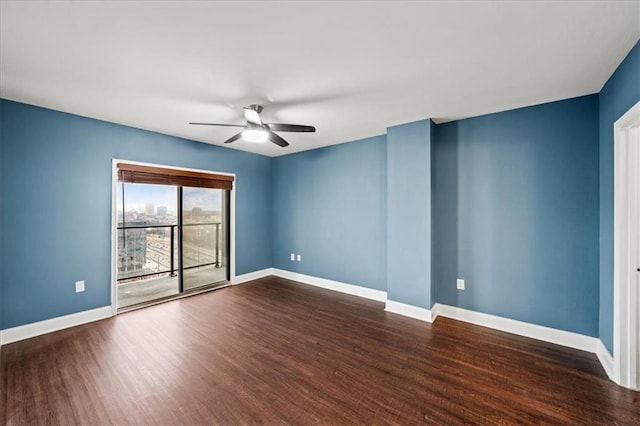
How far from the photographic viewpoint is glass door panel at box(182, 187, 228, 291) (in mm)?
4562

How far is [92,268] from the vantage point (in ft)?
10.9

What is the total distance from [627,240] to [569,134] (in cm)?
125

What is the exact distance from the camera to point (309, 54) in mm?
1943

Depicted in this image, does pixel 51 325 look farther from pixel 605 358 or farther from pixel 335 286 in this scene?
pixel 605 358

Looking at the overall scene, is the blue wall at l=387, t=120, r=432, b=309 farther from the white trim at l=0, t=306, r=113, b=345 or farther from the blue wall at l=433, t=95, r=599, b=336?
the white trim at l=0, t=306, r=113, b=345

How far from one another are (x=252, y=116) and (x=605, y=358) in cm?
399

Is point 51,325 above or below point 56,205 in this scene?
below

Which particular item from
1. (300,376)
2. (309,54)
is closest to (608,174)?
(309,54)

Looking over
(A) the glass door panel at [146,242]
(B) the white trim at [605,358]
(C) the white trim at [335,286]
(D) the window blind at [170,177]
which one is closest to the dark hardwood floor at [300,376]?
(B) the white trim at [605,358]

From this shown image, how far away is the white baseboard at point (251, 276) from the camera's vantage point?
16.1 feet

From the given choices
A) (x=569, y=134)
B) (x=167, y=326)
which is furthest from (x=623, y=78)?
(x=167, y=326)

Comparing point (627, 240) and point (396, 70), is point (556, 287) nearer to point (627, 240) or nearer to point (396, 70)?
point (627, 240)

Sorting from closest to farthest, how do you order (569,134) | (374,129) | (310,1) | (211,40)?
(310,1) → (211,40) → (569,134) → (374,129)

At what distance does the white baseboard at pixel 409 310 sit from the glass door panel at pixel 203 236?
125 inches
